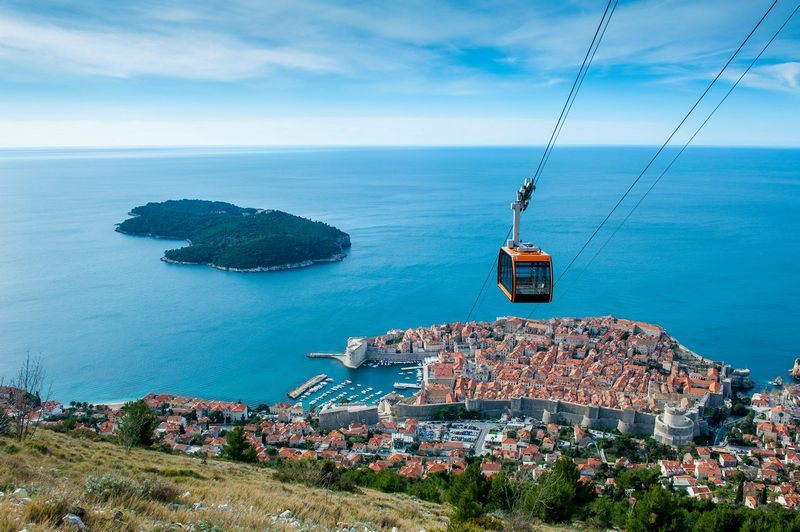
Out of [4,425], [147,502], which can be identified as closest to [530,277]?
[147,502]

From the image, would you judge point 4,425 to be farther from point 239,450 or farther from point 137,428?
point 239,450

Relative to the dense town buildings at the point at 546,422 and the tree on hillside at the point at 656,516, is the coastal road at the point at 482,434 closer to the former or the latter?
the dense town buildings at the point at 546,422

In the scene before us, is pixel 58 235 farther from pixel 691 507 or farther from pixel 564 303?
pixel 691 507

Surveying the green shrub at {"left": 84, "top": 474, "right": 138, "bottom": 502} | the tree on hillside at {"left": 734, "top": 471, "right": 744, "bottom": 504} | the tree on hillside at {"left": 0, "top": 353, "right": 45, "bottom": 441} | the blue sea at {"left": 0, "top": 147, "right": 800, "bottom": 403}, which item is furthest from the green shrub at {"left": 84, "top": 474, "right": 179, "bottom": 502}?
the blue sea at {"left": 0, "top": 147, "right": 800, "bottom": 403}

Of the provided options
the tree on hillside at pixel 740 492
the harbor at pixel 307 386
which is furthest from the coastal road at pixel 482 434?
the harbor at pixel 307 386

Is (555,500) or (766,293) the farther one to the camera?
(766,293)

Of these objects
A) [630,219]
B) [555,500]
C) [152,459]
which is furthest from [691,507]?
[630,219]
